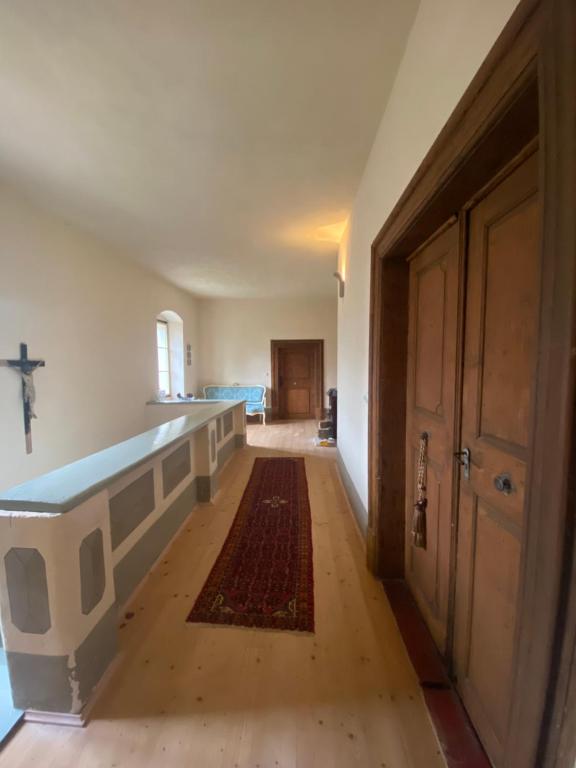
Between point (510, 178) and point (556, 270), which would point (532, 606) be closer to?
point (556, 270)

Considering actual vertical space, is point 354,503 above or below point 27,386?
below

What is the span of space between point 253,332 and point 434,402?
21.5 ft

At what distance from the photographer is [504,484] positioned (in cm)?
102

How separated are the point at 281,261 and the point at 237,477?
3055mm

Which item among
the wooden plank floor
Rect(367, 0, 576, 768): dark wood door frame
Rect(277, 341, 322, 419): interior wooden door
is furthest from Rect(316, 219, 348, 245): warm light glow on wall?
Rect(277, 341, 322, 419): interior wooden door

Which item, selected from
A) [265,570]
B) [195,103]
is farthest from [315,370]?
[195,103]

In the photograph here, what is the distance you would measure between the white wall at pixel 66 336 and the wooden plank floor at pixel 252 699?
6.71 feet

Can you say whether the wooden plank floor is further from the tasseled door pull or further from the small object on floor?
the small object on floor

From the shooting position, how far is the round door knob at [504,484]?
0.99 m

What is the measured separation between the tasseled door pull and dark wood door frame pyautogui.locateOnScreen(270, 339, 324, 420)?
6.13 meters

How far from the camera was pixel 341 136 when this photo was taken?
2.08 metres

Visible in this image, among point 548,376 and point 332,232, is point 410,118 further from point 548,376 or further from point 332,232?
point 332,232

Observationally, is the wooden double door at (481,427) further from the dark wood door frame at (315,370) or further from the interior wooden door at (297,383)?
the interior wooden door at (297,383)

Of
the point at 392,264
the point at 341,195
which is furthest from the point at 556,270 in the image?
the point at 341,195
